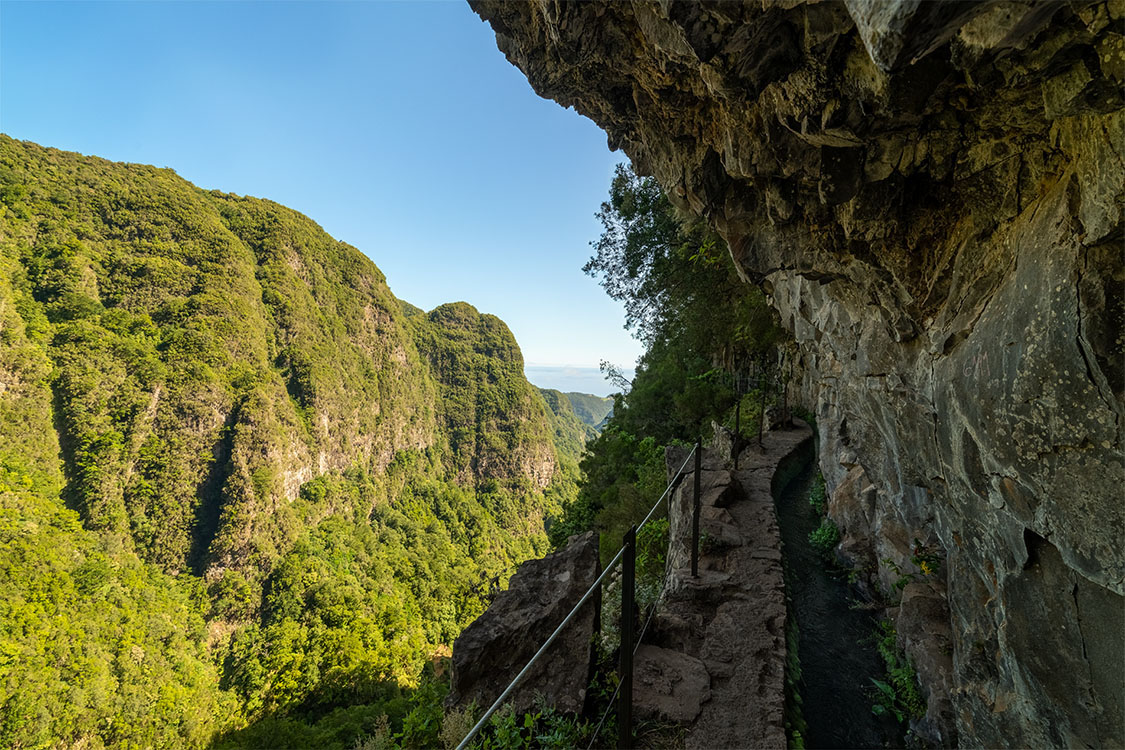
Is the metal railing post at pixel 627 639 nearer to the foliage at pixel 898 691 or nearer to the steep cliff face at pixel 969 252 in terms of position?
the steep cliff face at pixel 969 252

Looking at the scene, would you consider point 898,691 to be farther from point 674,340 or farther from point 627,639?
point 674,340

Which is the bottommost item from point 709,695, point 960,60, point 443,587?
point 443,587

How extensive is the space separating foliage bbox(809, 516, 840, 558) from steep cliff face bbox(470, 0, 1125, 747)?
1509 mm

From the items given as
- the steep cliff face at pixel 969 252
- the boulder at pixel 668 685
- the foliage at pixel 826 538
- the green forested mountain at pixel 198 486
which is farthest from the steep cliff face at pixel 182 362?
the steep cliff face at pixel 969 252

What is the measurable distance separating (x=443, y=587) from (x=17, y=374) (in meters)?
52.9

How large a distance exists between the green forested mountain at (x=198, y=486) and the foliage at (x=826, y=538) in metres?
23.4

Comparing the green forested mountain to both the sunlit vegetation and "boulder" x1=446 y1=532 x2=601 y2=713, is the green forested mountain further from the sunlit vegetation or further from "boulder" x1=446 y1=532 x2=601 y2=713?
"boulder" x1=446 y1=532 x2=601 y2=713

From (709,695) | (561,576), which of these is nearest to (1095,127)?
(709,695)

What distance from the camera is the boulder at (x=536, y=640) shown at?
330 cm

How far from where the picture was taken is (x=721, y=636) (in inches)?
157

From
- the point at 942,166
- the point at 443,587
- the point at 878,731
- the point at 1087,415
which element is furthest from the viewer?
the point at 443,587

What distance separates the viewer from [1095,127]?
76.9 inches

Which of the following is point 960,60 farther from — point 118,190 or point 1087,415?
point 118,190

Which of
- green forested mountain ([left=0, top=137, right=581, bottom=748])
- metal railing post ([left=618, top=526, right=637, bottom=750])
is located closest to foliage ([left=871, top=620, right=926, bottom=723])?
metal railing post ([left=618, top=526, right=637, bottom=750])
